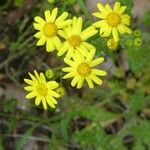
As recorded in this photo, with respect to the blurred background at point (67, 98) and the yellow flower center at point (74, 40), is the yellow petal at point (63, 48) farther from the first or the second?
the blurred background at point (67, 98)

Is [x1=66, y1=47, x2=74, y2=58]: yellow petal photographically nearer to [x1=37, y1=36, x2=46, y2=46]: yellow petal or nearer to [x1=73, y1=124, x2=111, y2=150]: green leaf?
[x1=37, y1=36, x2=46, y2=46]: yellow petal

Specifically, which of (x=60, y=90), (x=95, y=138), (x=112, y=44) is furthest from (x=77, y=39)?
(x=95, y=138)

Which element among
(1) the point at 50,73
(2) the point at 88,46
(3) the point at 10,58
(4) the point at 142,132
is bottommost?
(4) the point at 142,132

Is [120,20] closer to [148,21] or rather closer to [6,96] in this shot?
[148,21]

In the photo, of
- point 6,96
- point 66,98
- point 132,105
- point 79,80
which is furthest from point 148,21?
point 6,96

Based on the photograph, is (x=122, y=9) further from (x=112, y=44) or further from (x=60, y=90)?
(x=60, y=90)

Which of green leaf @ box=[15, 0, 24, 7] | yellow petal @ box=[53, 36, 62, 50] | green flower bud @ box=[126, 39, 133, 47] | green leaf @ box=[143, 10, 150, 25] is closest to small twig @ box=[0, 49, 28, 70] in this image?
green leaf @ box=[15, 0, 24, 7]
